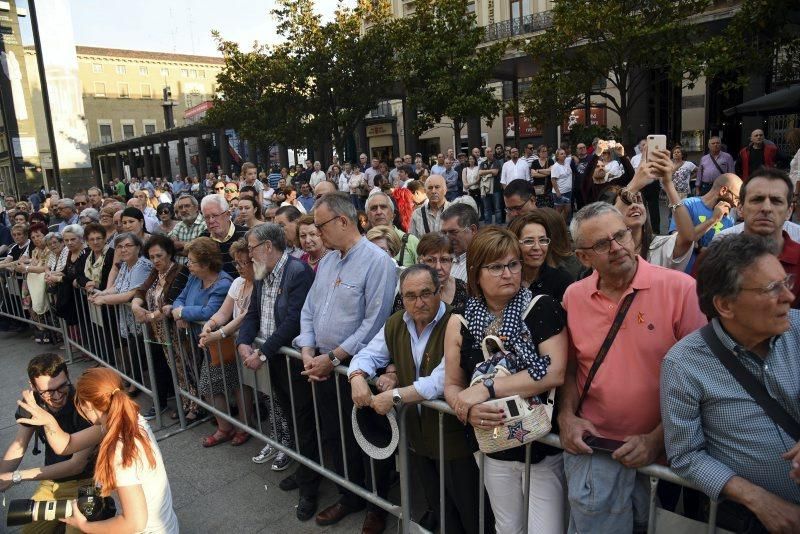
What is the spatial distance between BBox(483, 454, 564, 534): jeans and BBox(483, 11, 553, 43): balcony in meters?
26.9

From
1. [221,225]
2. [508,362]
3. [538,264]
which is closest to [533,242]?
[538,264]

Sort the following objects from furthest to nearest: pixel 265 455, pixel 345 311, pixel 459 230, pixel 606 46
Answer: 1. pixel 606 46
2. pixel 265 455
3. pixel 459 230
4. pixel 345 311

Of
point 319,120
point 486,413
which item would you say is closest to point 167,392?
point 486,413

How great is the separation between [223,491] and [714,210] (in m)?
4.00

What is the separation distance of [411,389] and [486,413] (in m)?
0.58

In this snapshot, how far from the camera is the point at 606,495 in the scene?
2.01 metres

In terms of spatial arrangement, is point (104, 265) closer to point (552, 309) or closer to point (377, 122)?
point (552, 309)

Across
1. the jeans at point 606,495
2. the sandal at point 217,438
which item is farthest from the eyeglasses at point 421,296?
the sandal at point 217,438

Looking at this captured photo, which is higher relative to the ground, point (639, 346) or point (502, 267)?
point (502, 267)

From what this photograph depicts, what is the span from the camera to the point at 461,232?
12.5ft

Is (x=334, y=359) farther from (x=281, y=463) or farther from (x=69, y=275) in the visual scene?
(x=69, y=275)

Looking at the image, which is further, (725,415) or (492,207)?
(492,207)

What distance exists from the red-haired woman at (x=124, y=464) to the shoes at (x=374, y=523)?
3.59ft

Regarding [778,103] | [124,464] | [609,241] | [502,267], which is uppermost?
[778,103]
